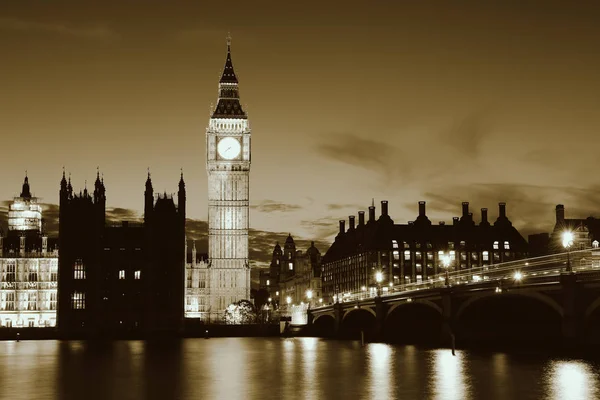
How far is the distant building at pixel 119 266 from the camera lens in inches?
5753

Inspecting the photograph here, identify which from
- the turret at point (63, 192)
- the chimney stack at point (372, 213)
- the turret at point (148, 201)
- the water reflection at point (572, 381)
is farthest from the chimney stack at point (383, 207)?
the water reflection at point (572, 381)

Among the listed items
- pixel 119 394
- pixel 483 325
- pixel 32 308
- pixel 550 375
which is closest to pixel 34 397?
pixel 119 394

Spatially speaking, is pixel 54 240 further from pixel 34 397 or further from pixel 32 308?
pixel 34 397

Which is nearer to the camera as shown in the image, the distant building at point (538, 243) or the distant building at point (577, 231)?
the distant building at point (577, 231)

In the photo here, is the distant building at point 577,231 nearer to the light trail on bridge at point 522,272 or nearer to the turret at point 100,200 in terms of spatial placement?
the light trail on bridge at point 522,272

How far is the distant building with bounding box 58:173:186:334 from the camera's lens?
479 ft

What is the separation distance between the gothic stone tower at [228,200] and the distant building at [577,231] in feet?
180

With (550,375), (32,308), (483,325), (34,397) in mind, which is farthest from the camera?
(32,308)

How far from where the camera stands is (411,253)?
177 meters

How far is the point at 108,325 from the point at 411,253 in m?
58.4

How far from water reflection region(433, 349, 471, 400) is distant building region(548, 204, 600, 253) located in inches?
3044

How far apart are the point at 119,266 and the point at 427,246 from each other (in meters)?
57.6

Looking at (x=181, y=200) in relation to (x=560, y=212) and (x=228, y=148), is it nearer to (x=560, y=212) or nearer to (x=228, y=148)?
(x=228, y=148)

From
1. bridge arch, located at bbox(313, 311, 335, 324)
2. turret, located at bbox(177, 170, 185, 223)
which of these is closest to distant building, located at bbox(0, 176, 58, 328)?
turret, located at bbox(177, 170, 185, 223)
